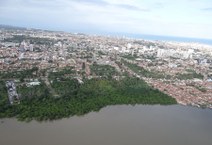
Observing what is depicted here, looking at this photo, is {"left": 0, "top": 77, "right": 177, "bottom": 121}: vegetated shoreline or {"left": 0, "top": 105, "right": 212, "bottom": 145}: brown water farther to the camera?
{"left": 0, "top": 77, "right": 177, "bottom": 121}: vegetated shoreline

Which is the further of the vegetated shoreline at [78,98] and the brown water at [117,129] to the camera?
the vegetated shoreline at [78,98]

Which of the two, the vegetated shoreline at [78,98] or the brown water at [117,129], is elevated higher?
the vegetated shoreline at [78,98]

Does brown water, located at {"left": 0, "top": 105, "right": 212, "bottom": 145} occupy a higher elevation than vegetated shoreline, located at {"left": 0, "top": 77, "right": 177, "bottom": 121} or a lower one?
lower

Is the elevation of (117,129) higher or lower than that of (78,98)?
lower

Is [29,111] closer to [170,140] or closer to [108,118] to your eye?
[108,118]

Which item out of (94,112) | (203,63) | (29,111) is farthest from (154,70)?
(29,111)
